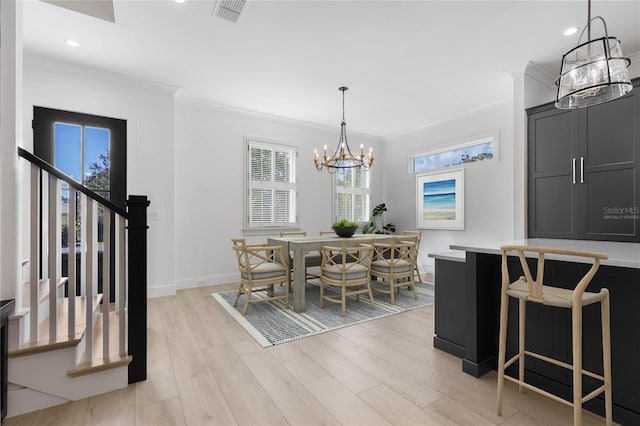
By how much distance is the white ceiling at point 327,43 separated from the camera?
2.63 meters

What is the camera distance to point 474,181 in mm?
5035

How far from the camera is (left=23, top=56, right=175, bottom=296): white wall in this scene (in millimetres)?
3496

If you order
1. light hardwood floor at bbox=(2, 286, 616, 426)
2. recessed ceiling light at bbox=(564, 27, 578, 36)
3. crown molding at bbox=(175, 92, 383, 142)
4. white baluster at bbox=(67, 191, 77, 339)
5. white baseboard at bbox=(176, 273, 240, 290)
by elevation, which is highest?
recessed ceiling light at bbox=(564, 27, 578, 36)

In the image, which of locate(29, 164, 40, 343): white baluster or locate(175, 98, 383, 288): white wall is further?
locate(175, 98, 383, 288): white wall

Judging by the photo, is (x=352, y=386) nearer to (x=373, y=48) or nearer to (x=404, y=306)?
(x=404, y=306)

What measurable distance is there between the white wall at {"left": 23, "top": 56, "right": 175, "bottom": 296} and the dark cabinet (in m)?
4.88

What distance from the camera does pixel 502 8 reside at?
2.61 m

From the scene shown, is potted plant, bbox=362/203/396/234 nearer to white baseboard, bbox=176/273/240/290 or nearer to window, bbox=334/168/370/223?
window, bbox=334/168/370/223

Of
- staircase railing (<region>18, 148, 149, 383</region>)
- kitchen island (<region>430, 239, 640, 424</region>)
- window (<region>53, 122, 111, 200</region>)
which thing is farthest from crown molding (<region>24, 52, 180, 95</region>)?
kitchen island (<region>430, 239, 640, 424</region>)

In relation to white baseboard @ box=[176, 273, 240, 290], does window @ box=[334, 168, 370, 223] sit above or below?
above

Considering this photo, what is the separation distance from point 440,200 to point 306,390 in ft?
15.1

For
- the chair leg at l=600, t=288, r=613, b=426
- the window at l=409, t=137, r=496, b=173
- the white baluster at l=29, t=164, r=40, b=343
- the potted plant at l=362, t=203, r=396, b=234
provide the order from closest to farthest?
the chair leg at l=600, t=288, r=613, b=426 → the white baluster at l=29, t=164, r=40, b=343 → the window at l=409, t=137, r=496, b=173 → the potted plant at l=362, t=203, r=396, b=234

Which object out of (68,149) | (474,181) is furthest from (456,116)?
(68,149)

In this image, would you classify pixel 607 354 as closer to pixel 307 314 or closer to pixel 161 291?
pixel 307 314
